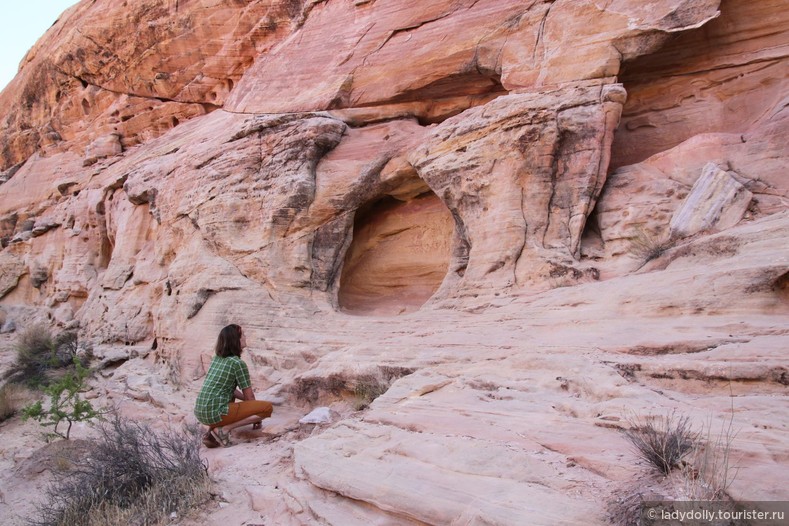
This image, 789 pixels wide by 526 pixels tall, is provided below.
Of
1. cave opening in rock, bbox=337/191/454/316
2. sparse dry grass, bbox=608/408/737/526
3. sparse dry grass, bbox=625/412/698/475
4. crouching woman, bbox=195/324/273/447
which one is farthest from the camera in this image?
cave opening in rock, bbox=337/191/454/316

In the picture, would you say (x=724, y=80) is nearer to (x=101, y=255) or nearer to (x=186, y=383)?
(x=186, y=383)

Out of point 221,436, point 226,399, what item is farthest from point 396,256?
point 221,436

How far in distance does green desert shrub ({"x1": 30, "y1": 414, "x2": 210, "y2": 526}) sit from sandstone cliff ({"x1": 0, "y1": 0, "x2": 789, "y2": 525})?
389 millimetres

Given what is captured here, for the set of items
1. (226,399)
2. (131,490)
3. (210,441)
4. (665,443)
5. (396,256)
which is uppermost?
(396,256)

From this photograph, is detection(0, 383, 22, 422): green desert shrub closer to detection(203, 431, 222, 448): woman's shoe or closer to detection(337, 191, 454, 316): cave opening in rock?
detection(203, 431, 222, 448): woman's shoe

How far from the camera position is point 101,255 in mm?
14547

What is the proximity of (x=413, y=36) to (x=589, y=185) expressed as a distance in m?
4.55

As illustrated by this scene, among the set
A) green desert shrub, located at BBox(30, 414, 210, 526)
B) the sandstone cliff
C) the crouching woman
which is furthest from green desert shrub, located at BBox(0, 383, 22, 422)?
green desert shrub, located at BBox(30, 414, 210, 526)

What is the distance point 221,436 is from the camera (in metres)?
5.16

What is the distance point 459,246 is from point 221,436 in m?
4.44

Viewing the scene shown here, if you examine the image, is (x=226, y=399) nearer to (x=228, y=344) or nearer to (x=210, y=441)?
(x=210, y=441)

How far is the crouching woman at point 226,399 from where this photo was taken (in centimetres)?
511

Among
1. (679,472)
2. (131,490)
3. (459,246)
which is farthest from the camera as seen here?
(459,246)

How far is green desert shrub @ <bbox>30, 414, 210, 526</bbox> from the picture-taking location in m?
3.55
